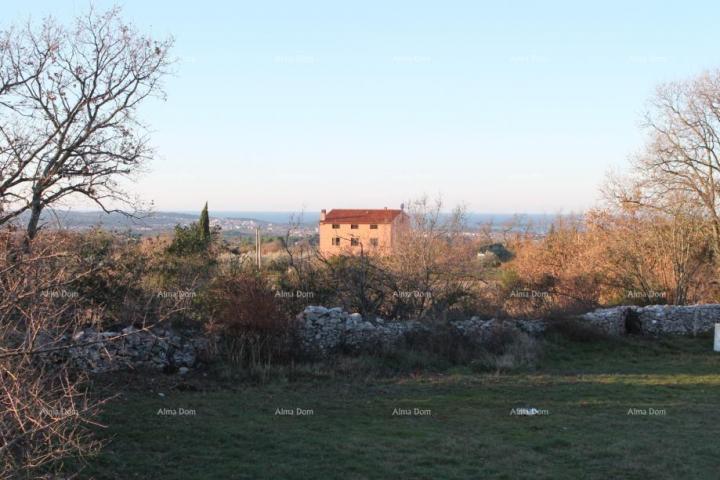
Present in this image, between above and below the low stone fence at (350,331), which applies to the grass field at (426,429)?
below

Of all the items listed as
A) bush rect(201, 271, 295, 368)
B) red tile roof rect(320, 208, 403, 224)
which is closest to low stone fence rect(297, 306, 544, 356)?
bush rect(201, 271, 295, 368)

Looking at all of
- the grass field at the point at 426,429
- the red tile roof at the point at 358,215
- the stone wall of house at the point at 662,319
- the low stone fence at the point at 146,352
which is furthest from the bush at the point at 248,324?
the red tile roof at the point at 358,215

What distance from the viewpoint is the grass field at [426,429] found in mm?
7867

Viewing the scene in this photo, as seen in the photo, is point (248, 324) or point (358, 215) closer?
point (248, 324)

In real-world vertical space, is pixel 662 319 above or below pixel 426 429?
above

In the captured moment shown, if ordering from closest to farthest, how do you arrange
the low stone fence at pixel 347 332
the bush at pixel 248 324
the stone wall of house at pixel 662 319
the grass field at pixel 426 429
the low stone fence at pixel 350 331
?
1. the grass field at pixel 426 429
2. the low stone fence at pixel 347 332
3. the bush at pixel 248 324
4. the low stone fence at pixel 350 331
5. the stone wall of house at pixel 662 319

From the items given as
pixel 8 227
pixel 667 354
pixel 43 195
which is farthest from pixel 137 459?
pixel 667 354

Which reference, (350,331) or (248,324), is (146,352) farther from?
(350,331)

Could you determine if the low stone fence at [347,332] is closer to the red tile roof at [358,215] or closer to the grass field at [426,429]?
the grass field at [426,429]

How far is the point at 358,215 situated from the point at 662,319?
40.1 meters

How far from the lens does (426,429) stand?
32.0ft

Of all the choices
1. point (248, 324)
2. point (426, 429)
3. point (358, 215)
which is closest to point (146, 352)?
point (248, 324)

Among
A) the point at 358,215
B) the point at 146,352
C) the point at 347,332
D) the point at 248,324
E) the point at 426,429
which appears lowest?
the point at 426,429

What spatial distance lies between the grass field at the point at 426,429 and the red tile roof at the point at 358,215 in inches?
1677
